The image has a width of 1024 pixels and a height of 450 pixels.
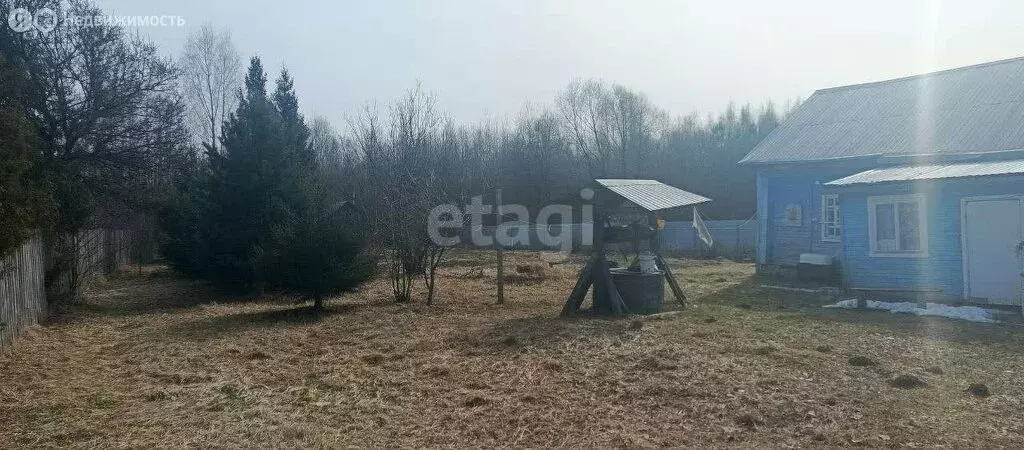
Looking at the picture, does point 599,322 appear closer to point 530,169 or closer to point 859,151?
point 859,151

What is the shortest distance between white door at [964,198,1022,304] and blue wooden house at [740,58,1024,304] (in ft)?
0.06

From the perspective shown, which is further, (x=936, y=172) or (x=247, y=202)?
(x=247, y=202)

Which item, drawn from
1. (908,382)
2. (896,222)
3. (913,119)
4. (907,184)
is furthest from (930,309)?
(913,119)

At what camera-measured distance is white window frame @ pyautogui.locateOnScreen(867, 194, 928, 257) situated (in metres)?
13.5

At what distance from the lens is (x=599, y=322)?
10453 mm

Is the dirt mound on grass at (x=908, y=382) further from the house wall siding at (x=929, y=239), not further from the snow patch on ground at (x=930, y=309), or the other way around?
the house wall siding at (x=929, y=239)

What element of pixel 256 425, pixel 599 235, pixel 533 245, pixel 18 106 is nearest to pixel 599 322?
pixel 599 235

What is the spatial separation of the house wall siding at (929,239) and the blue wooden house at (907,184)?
0.02m

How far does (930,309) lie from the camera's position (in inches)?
462

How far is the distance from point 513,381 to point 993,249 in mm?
10246

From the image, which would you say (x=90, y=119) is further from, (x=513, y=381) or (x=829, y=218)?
(x=829, y=218)

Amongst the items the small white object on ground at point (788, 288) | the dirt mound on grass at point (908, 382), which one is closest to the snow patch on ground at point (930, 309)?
the small white object on ground at point (788, 288)

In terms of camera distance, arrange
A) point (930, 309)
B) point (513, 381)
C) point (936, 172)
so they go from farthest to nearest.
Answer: point (936, 172) → point (930, 309) → point (513, 381)

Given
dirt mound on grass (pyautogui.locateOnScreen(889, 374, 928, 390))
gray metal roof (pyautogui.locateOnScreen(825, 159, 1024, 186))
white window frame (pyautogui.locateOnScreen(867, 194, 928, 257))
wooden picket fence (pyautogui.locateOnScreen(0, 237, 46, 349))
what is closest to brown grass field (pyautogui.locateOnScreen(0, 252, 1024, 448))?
dirt mound on grass (pyautogui.locateOnScreen(889, 374, 928, 390))
